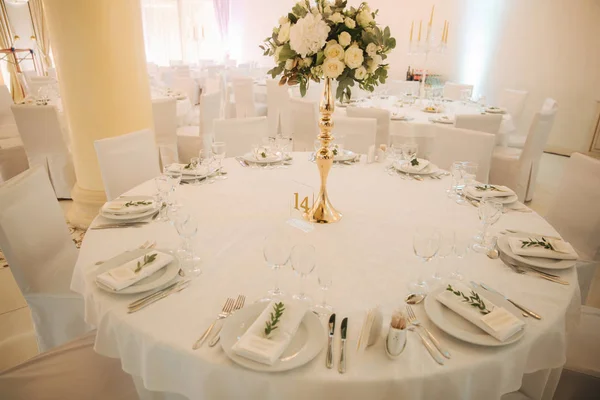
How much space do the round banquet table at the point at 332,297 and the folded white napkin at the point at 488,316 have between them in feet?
0.16

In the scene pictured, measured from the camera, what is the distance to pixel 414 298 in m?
1.30

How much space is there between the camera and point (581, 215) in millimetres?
2291

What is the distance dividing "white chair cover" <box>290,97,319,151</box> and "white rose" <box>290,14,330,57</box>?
2.88 metres

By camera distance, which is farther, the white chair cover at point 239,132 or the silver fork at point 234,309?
the white chair cover at point 239,132

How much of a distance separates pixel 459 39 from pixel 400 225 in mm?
7013

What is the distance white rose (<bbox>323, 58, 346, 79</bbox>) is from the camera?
61.4 inches

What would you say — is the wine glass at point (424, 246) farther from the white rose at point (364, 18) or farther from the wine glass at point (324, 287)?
the white rose at point (364, 18)

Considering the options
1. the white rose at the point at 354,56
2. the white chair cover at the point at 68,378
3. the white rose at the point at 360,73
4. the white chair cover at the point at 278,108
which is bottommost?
the white chair cover at the point at 68,378

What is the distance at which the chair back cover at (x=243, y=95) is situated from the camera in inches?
257

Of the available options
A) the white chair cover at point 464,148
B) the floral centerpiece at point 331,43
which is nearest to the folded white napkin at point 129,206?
the floral centerpiece at point 331,43

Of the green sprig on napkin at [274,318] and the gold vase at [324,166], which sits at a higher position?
the gold vase at [324,166]

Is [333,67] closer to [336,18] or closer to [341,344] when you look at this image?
[336,18]

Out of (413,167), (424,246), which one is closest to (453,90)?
(413,167)

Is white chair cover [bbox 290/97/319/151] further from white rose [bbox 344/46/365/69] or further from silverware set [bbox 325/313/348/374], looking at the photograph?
silverware set [bbox 325/313/348/374]
